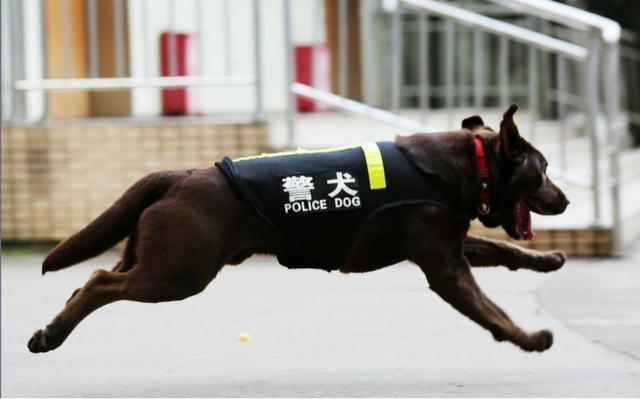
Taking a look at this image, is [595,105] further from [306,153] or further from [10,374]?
[10,374]

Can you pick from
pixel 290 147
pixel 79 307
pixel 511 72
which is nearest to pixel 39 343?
pixel 79 307

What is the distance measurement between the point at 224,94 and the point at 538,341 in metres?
6.45

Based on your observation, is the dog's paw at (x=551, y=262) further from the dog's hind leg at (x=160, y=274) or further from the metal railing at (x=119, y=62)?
the metal railing at (x=119, y=62)

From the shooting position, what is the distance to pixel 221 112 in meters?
11.2

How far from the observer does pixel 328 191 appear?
18.5ft

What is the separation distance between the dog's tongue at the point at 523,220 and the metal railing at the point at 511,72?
11.8 ft

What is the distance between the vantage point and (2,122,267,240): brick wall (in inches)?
384

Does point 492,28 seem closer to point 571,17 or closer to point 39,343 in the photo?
point 571,17

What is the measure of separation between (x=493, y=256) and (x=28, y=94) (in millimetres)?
5295

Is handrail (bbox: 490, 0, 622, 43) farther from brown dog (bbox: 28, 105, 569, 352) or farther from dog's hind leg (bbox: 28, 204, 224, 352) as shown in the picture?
dog's hind leg (bbox: 28, 204, 224, 352)

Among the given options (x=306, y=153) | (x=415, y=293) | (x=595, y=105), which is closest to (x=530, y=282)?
(x=415, y=293)

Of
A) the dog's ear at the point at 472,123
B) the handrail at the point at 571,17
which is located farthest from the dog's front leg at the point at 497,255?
the handrail at the point at 571,17

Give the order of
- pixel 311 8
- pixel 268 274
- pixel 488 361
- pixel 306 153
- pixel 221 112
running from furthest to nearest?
pixel 311 8, pixel 221 112, pixel 268 274, pixel 488 361, pixel 306 153

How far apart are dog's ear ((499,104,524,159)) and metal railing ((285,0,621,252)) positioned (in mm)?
3785
